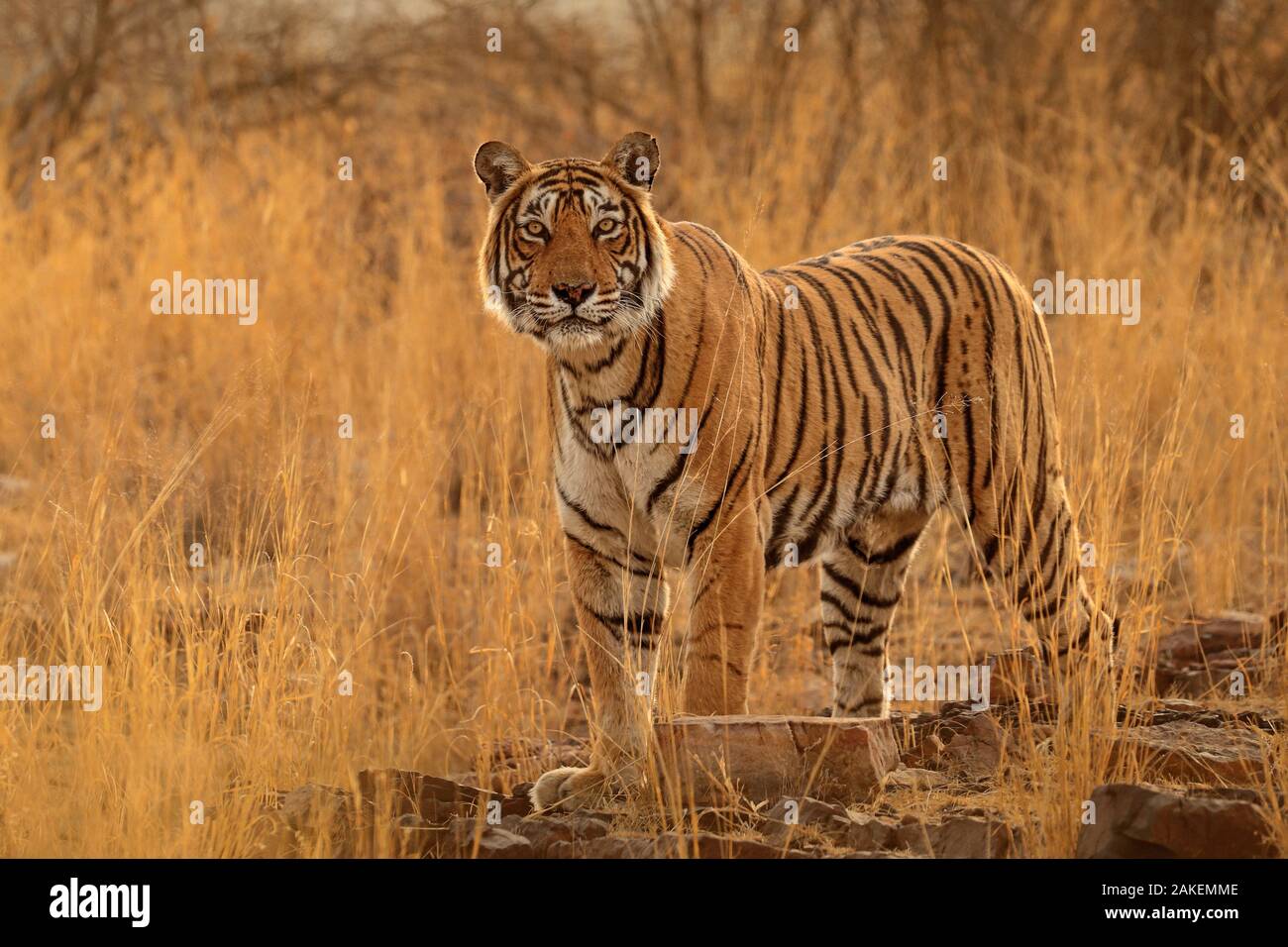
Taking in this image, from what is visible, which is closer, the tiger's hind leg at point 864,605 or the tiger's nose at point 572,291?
the tiger's nose at point 572,291

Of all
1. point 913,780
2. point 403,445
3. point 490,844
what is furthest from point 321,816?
point 403,445

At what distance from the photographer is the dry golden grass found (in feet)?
13.7

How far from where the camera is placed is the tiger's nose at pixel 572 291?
4.03 metres

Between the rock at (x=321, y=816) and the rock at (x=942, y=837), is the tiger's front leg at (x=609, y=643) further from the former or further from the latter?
the rock at (x=942, y=837)

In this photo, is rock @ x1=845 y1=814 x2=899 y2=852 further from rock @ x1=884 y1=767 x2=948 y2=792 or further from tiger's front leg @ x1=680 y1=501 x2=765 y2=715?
tiger's front leg @ x1=680 y1=501 x2=765 y2=715

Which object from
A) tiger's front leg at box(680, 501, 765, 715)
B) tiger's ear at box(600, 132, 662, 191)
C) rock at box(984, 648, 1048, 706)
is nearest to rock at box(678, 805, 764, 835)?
tiger's front leg at box(680, 501, 765, 715)

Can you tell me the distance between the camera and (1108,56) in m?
10.6

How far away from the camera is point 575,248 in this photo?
409cm

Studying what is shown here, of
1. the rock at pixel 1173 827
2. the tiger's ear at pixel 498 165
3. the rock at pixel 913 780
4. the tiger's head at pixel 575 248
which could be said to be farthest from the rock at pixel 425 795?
the tiger's ear at pixel 498 165

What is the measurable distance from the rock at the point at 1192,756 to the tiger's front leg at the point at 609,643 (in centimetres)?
122

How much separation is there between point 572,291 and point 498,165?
51cm

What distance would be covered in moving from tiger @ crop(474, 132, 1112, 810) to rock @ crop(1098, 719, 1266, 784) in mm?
322

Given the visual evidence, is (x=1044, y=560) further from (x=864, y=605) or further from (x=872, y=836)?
(x=872, y=836)
